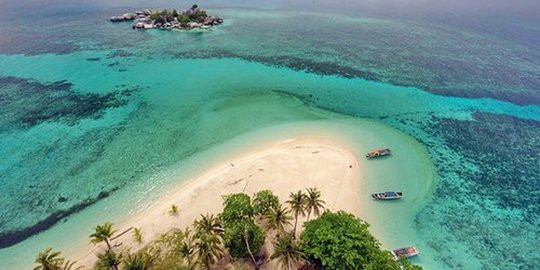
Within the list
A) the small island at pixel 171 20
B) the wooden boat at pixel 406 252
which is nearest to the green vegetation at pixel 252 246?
the wooden boat at pixel 406 252

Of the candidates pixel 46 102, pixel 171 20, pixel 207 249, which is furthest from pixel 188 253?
pixel 171 20

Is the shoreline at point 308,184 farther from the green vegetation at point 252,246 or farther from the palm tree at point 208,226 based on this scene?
the palm tree at point 208,226

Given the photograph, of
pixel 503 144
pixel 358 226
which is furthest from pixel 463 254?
pixel 503 144

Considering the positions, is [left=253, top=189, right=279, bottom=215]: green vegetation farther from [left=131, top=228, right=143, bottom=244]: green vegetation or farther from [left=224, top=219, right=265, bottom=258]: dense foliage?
[left=131, top=228, right=143, bottom=244]: green vegetation

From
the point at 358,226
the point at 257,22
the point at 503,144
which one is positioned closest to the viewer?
the point at 358,226

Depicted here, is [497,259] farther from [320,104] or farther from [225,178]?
[320,104]

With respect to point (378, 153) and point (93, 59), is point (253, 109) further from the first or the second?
point (93, 59)
